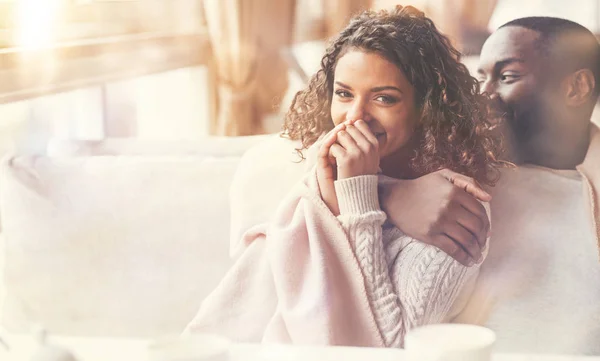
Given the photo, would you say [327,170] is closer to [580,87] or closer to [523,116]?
[523,116]

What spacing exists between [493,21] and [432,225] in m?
0.37

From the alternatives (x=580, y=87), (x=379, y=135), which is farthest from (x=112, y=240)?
(x=580, y=87)

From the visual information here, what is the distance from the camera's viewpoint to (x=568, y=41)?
1.26m

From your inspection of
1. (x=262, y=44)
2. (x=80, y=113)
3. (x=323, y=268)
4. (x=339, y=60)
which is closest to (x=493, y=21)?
(x=339, y=60)

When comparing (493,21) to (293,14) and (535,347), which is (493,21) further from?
(535,347)

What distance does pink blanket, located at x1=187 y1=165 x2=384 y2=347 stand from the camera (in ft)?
4.22

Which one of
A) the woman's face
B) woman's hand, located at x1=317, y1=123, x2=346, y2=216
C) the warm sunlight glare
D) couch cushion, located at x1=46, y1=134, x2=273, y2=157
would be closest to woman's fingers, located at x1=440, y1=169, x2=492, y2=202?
the woman's face

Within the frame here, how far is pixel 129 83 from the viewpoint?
1436 millimetres

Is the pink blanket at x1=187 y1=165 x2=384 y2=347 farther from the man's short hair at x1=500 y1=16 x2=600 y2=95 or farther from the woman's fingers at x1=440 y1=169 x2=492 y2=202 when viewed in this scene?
the man's short hair at x1=500 y1=16 x2=600 y2=95

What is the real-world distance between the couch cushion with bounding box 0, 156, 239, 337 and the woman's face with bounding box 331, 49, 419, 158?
25 centimetres

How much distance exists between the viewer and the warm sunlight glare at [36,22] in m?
1.45

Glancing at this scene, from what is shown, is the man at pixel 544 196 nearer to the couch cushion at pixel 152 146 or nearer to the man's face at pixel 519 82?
the man's face at pixel 519 82

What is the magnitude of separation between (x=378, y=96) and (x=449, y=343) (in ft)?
1.45

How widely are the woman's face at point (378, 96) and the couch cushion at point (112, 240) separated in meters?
0.25
